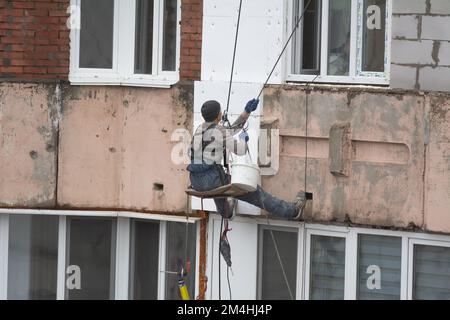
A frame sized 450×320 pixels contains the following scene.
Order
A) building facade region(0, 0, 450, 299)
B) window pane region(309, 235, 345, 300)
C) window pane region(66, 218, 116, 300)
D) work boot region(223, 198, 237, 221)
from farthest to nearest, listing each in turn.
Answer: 1. window pane region(66, 218, 116, 300)
2. work boot region(223, 198, 237, 221)
3. window pane region(309, 235, 345, 300)
4. building facade region(0, 0, 450, 299)

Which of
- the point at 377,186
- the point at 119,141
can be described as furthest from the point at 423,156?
the point at 119,141

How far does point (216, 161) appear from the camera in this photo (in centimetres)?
1408

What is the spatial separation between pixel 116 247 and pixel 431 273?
3560 millimetres

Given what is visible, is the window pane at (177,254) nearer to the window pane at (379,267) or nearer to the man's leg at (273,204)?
the man's leg at (273,204)

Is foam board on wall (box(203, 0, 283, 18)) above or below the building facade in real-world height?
above

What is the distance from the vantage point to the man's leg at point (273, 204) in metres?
14.1

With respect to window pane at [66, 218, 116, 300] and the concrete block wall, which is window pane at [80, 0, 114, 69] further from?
the concrete block wall

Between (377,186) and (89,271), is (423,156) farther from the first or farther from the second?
(89,271)

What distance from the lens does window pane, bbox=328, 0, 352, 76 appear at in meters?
14.4

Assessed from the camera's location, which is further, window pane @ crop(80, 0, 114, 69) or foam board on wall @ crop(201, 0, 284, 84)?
window pane @ crop(80, 0, 114, 69)

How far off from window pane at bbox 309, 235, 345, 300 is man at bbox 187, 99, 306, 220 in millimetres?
429

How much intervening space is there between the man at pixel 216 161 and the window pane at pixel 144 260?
1470 millimetres

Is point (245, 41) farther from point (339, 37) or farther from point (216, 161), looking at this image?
point (216, 161)

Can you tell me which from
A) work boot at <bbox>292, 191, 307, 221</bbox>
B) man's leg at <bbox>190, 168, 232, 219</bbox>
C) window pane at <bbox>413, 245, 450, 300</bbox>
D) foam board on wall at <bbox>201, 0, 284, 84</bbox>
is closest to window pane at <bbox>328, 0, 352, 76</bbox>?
foam board on wall at <bbox>201, 0, 284, 84</bbox>
